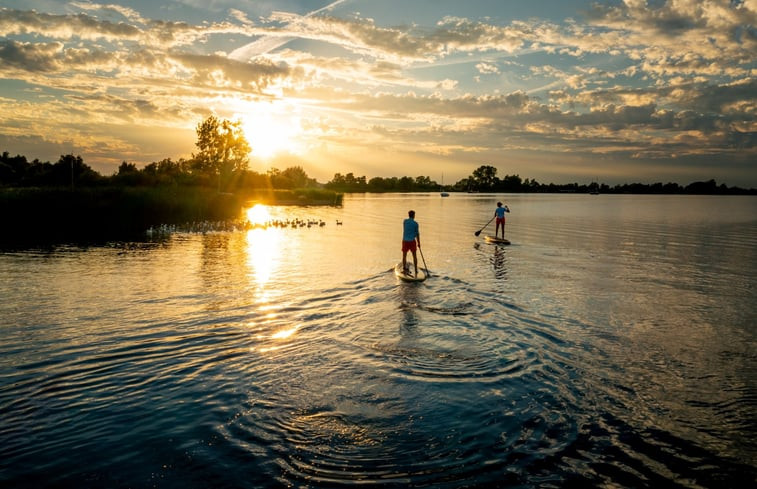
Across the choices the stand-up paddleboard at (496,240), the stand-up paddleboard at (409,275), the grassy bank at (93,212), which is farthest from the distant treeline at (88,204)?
the stand-up paddleboard at (496,240)

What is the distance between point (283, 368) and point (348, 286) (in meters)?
10.4

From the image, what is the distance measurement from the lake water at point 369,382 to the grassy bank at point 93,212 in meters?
19.7

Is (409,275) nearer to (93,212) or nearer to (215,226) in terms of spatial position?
(215,226)

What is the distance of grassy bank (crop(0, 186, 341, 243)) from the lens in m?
39.8

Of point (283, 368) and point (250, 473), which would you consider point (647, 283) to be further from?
point (250, 473)

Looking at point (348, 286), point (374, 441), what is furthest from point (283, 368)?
point (348, 286)

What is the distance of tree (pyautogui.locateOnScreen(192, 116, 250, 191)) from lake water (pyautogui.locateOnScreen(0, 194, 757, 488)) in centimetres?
10174

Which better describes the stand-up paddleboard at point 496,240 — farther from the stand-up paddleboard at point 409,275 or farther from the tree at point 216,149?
the tree at point 216,149

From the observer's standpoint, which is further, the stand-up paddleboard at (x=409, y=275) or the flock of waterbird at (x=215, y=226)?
the flock of waterbird at (x=215, y=226)

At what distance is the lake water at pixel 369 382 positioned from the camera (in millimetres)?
7426

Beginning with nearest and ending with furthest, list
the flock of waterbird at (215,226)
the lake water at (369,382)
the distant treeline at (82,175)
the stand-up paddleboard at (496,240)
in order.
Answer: the lake water at (369,382), the stand-up paddleboard at (496,240), the flock of waterbird at (215,226), the distant treeline at (82,175)

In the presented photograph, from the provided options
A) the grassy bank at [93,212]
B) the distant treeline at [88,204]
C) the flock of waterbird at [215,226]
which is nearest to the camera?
the grassy bank at [93,212]

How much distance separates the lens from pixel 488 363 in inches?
475

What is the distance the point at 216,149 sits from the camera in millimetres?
119125
